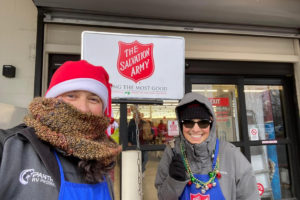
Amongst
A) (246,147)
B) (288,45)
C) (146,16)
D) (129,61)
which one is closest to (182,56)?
(129,61)

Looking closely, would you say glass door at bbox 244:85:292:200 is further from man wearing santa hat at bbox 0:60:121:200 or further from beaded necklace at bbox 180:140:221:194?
man wearing santa hat at bbox 0:60:121:200

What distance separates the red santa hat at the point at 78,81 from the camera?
34.3 inches

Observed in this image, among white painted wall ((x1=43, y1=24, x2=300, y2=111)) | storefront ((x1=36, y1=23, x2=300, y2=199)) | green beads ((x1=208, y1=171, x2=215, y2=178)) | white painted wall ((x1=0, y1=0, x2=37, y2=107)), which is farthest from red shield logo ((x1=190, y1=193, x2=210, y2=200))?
white painted wall ((x1=0, y1=0, x2=37, y2=107))

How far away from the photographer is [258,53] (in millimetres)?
3025

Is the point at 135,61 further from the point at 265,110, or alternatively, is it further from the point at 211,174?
the point at 265,110

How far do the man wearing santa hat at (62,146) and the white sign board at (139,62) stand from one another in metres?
0.76

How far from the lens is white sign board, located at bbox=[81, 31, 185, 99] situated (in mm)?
1701

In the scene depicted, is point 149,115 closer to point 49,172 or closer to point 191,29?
point 191,29

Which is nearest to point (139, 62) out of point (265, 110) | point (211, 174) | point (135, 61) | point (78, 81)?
point (135, 61)

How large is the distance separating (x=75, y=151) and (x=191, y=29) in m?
2.53

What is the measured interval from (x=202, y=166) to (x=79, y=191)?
0.94m

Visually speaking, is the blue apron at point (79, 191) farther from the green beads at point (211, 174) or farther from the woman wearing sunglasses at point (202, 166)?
the green beads at point (211, 174)

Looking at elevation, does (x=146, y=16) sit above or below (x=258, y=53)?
above

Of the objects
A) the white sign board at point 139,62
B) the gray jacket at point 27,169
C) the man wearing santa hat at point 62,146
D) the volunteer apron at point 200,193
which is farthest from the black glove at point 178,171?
the gray jacket at point 27,169
